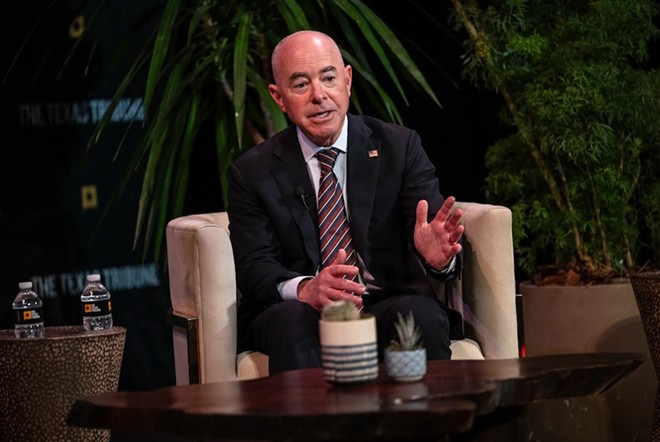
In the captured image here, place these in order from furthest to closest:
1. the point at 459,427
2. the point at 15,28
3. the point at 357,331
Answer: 1. the point at 15,28
2. the point at 357,331
3. the point at 459,427

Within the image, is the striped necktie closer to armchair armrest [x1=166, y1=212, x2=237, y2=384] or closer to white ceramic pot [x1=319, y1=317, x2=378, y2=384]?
armchair armrest [x1=166, y1=212, x2=237, y2=384]

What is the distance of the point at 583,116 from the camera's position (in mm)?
4031

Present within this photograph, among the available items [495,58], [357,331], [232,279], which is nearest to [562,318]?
[495,58]

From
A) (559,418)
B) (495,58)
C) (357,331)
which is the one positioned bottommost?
(559,418)

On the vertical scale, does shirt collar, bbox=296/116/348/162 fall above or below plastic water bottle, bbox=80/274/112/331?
above

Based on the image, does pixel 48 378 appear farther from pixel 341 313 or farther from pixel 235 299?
pixel 341 313

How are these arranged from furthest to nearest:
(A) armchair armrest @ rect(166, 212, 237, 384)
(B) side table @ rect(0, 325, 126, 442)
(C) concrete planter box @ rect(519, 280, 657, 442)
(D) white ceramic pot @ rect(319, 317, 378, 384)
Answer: (C) concrete planter box @ rect(519, 280, 657, 442) < (B) side table @ rect(0, 325, 126, 442) < (A) armchair armrest @ rect(166, 212, 237, 384) < (D) white ceramic pot @ rect(319, 317, 378, 384)

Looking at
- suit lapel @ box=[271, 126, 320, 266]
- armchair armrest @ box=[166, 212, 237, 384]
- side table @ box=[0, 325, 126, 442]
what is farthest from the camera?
side table @ box=[0, 325, 126, 442]

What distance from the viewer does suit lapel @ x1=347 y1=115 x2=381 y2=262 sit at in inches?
128

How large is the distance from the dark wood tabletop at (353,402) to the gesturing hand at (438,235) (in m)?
0.47

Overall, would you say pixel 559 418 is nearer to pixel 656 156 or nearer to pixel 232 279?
pixel 656 156

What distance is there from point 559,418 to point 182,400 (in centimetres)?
212

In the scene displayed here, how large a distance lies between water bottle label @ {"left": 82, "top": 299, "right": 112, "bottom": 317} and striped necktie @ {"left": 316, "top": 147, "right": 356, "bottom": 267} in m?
0.86

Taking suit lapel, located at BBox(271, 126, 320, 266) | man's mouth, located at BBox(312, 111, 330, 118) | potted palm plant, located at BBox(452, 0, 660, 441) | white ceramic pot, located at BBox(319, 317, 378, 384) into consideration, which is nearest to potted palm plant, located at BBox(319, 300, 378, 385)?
white ceramic pot, located at BBox(319, 317, 378, 384)
